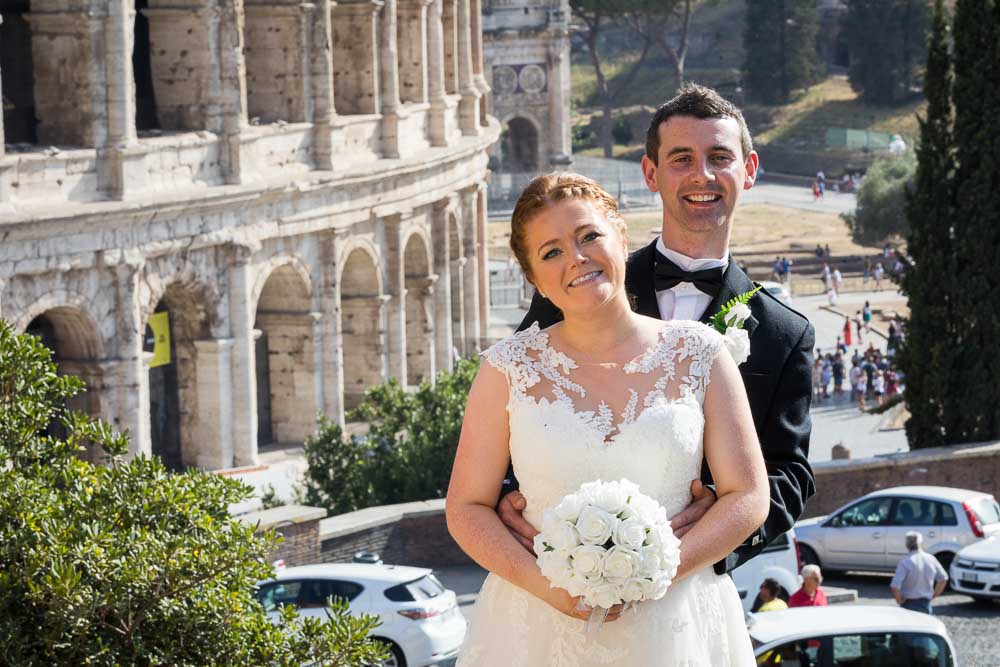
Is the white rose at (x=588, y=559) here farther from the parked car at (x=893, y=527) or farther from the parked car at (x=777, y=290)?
the parked car at (x=893, y=527)

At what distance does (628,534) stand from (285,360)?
100ft

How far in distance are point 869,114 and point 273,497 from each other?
7171 centimetres

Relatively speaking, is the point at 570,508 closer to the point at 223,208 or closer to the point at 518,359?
the point at 518,359

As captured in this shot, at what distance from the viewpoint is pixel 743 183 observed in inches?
315

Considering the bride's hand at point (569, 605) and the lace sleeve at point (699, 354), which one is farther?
the lace sleeve at point (699, 354)

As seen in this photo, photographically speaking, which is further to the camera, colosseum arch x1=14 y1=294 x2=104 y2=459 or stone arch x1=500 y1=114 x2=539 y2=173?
stone arch x1=500 y1=114 x2=539 y2=173

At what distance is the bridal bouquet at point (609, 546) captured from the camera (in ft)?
21.7

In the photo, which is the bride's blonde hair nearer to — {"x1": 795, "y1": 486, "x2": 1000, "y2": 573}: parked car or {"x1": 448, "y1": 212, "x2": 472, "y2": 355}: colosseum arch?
{"x1": 795, "y1": 486, "x2": 1000, "y2": 573}: parked car

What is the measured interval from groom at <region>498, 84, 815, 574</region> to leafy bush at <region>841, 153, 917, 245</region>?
61.6 m

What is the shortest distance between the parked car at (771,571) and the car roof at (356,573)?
333 cm

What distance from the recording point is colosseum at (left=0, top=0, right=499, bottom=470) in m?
30.2

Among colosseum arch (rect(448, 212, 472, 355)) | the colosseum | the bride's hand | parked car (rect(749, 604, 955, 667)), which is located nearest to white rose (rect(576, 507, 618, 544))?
the bride's hand

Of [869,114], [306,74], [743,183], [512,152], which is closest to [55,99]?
[306,74]

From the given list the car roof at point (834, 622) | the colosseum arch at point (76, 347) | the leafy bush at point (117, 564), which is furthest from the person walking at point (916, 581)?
the colosseum arch at point (76, 347)
